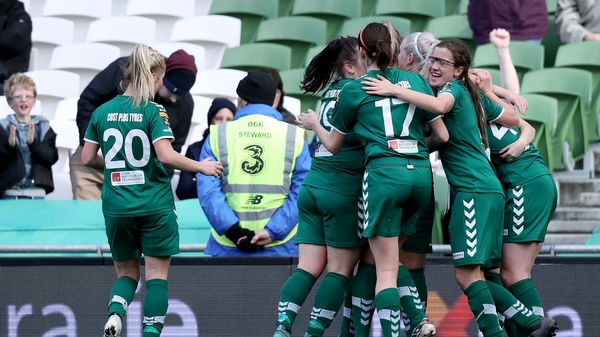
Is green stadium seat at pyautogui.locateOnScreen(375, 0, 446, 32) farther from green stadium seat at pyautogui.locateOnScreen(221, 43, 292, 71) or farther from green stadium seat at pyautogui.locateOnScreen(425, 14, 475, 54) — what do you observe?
green stadium seat at pyautogui.locateOnScreen(221, 43, 292, 71)

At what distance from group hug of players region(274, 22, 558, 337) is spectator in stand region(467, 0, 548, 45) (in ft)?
12.0

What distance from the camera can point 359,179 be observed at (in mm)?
5340

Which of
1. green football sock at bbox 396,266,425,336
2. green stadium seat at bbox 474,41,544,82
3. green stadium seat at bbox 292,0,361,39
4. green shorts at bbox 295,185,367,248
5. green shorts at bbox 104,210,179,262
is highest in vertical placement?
green stadium seat at bbox 292,0,361,39

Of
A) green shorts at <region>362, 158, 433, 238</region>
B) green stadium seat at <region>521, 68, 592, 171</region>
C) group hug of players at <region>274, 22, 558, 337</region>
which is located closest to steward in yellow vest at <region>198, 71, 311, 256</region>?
group hug of players at <region>274, 22, 558, 337</region>

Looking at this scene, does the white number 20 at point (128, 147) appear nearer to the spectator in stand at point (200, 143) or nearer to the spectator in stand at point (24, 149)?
the spectator in stand at point (200, 143)

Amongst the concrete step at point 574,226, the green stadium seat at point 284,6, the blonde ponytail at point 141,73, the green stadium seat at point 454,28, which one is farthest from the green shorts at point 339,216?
the green stadium seat at point 284,6

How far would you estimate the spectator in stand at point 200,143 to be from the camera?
24.3 feet

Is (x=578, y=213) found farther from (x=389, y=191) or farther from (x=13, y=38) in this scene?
(x=13, y=38)

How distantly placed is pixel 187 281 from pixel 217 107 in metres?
1.64

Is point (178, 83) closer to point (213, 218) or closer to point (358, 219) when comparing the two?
point (213, 218)

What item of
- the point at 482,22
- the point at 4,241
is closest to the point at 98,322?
the point at 4,241

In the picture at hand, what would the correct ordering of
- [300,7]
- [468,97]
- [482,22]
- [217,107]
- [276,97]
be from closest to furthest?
[468,97]
[276,97]
[217,107]
[482,22]
[300,7]

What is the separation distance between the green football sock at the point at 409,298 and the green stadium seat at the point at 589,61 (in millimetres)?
4113

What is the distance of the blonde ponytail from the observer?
5.49m
